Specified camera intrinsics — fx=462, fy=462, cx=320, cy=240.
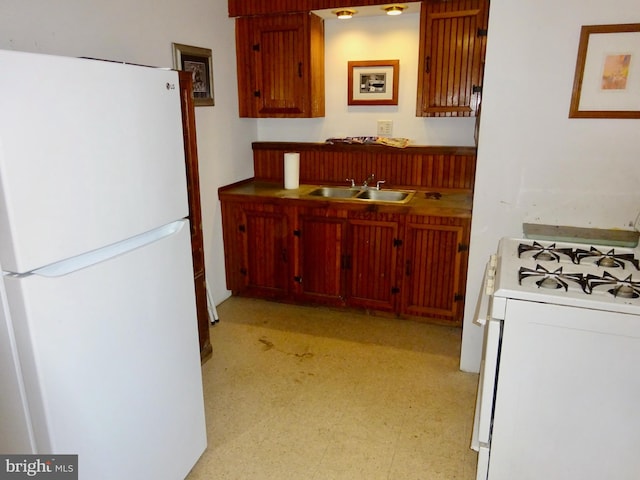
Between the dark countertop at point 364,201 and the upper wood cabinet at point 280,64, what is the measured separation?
1.90 ft

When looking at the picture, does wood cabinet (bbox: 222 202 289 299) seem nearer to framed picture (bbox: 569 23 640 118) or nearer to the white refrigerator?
the white refrigerator

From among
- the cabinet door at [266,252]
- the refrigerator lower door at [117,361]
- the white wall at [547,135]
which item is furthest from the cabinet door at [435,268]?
the refrigerator lower door at [117,361]

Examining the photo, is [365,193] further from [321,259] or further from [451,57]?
[451,57]

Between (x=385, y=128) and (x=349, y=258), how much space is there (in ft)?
3.62

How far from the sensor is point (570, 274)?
173cm

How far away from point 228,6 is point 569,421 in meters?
3.30

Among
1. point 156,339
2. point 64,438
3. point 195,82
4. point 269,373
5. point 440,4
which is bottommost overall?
point 269,373

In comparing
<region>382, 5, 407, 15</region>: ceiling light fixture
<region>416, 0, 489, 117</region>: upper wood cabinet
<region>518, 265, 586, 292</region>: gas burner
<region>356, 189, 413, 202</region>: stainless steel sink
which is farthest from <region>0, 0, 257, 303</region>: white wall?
<region>518, 265, 586, 292</region>: gas burner

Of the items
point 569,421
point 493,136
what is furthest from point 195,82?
point 569,421

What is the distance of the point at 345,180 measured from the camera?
3.74 m

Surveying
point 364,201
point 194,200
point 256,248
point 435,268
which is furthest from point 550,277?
point 256,248

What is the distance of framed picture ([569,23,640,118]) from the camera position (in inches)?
80.3

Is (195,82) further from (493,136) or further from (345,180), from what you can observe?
(493,136)

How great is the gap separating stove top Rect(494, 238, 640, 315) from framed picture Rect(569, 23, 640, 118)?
0.65 m
